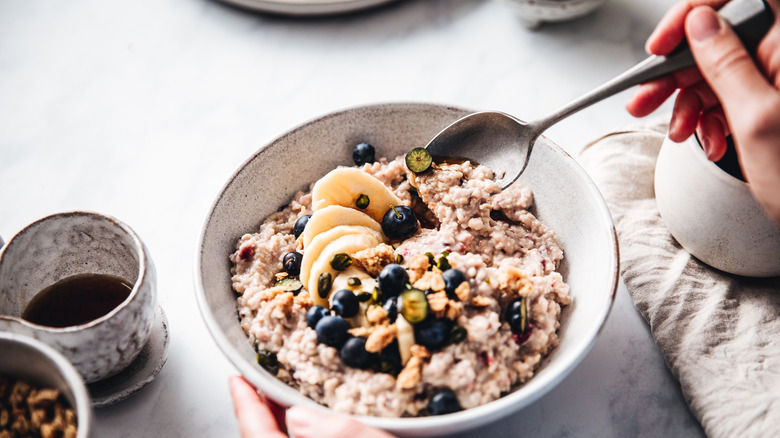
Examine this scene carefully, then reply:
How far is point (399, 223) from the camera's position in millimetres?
1274

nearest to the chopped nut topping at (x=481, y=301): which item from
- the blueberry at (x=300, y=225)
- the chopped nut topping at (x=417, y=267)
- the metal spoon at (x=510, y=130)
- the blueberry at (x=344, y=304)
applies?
the chopped nut topping at (x=417, y=267)

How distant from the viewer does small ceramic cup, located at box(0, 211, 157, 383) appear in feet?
3.45

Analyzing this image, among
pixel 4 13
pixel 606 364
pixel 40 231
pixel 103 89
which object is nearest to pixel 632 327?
pixel 606 364

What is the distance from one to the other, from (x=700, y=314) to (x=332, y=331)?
80cm

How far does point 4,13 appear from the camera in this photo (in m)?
2.09

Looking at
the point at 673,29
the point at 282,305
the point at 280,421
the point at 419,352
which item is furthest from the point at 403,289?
the point at 673,29

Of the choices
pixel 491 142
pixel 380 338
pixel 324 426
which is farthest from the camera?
pixel 491 142

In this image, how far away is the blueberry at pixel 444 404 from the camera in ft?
3.36

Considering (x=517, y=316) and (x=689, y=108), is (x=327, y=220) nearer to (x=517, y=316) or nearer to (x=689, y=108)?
(x=517, y=316)

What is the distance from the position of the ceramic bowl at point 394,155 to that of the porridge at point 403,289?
1.3 inches

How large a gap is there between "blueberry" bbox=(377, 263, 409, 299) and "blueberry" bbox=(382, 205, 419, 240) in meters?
0.17

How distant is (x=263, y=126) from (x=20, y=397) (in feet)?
3.38

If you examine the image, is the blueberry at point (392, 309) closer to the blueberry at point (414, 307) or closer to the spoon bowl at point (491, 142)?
the blueberry at point (414, 307)

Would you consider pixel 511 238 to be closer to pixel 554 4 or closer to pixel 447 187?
pixel 447 187
